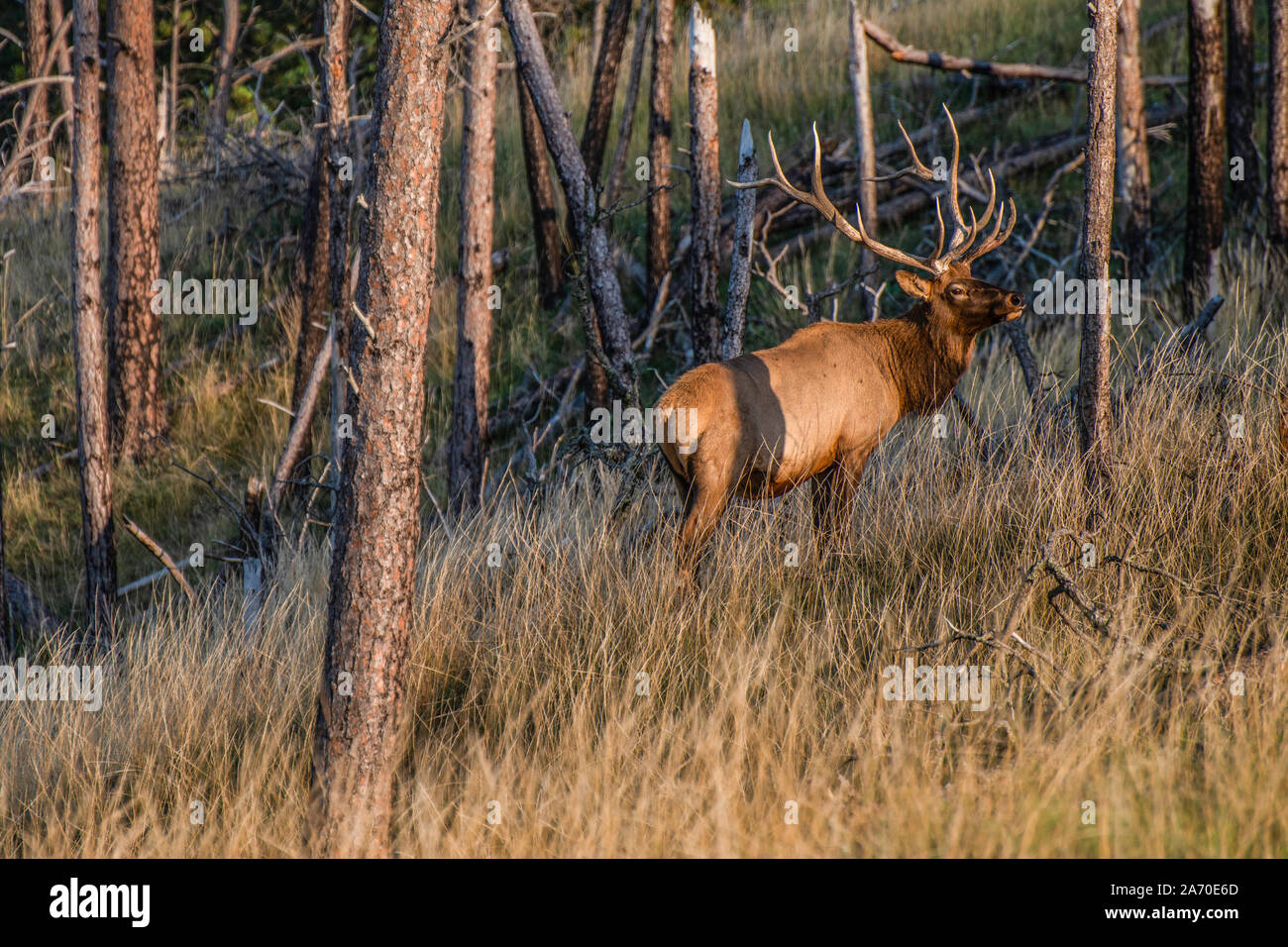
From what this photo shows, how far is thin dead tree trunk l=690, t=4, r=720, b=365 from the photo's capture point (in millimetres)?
7469

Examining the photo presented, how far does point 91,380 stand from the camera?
776cm

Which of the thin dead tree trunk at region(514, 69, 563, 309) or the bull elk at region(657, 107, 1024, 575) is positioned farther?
the thin dead tree trunk at region(514, 69, 563, 309)

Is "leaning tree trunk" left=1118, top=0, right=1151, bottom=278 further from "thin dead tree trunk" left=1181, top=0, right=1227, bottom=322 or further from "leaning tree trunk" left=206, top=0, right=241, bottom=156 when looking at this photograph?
"leaning tree trunk" left=206, top=0, right=241, bottom=156

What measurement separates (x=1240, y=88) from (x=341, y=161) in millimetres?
6855

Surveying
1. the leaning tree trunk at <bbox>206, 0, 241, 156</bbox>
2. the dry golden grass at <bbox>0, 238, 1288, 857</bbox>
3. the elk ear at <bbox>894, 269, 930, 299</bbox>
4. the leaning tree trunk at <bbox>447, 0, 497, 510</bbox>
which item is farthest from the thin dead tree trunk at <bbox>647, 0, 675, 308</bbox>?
the leaning tree trunk at <bbox>206, 0, 241, 156</bbox>

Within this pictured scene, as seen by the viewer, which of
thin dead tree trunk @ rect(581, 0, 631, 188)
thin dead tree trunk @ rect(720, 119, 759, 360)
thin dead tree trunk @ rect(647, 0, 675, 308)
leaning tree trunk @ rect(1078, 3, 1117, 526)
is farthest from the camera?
thin dead tree trunk @ rect(581, 0, 631, 188)

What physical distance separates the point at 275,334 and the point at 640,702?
8366 mm

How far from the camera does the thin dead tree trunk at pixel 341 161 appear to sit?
25.0ft

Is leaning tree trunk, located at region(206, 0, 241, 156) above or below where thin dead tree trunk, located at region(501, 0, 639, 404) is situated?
above

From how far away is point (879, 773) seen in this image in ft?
Result: 12.8

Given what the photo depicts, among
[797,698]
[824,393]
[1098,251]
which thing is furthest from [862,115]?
[797,698]

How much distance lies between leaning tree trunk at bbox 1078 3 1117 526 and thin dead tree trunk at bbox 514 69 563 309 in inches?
237

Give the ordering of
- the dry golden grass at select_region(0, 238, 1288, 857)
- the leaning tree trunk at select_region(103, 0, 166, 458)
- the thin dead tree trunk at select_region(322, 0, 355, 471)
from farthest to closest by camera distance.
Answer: the leaning tree trunk at select_region(103, 0, 166, 458), the thin dead tree trunk at select_region(322, 0, 355, 471), the dry golden grass at select_region(0, 238, 1288, 857)

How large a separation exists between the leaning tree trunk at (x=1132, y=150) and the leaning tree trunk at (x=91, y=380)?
753 centimetres
